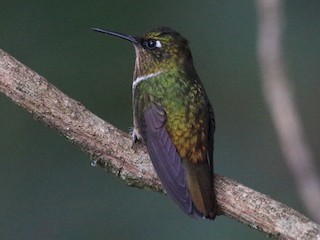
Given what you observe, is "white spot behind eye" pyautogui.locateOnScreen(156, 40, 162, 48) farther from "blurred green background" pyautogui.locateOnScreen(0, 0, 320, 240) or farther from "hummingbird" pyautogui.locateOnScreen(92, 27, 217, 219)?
"blurred green background" pyautogui.locateOnScreen(0, 0, 320, 240)

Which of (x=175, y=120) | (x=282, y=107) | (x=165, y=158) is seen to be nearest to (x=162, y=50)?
(x=175, y=120)

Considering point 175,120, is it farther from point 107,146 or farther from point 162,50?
point 162,50

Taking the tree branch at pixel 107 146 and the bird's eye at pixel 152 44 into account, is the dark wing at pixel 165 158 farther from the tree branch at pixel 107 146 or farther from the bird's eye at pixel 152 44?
the bird's eye at pixel 152 44

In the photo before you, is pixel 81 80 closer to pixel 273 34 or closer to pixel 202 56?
pixel 202 56

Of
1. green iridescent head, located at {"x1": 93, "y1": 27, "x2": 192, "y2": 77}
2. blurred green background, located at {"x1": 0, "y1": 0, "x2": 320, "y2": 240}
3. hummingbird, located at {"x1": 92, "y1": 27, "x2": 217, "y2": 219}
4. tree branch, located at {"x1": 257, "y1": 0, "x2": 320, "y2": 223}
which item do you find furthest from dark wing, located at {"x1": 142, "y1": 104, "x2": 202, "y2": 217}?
blurred green background, located at {"x1": 0, "y1": 0, "x2": 320, "y2": 240}

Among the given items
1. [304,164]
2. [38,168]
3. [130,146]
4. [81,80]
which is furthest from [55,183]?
[304,164]
